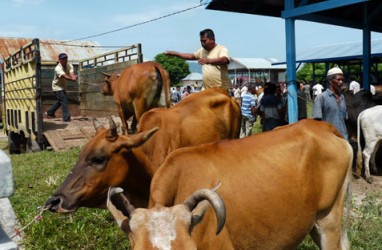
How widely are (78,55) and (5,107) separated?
1165 cm

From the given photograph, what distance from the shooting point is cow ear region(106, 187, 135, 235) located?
2387 mm

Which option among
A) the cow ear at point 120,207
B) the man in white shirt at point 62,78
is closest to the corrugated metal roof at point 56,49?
the man in white shirt at point 62,78

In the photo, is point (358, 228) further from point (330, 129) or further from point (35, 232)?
point (35, 232)

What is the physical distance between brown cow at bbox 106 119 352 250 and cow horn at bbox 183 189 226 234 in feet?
1.34

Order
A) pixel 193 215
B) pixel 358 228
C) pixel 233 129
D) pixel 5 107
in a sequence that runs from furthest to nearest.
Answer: pixel 5 107, pixel 233 129, pixel 358 228, pixel 193 215

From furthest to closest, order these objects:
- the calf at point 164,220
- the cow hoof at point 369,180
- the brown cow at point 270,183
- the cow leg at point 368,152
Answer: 1. the cow leg at point 368,152
2. the cow hoof at point 369,180
3. the brown cow at point 270,183
4. the calf at point 164,220

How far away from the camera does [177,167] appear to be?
3.19m

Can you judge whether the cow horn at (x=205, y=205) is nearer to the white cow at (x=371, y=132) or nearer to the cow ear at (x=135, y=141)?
the cow ear at (x=135, y=141)

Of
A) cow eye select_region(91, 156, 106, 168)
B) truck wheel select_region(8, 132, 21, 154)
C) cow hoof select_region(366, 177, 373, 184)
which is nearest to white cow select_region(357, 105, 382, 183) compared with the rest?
cow hoof select_region(366, 177, 373, 184)

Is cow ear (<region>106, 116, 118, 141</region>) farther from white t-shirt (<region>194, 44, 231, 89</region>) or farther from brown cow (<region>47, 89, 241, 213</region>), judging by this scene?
white t-shirt (<region>194, 44, 231, 89</region>)

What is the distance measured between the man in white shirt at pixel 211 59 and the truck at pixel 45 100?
9.37 feet

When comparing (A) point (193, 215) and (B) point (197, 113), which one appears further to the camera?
(B) point (197, 113)

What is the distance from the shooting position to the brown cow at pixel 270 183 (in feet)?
10.2

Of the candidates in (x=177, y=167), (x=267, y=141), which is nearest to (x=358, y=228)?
(x=267, y=141)
